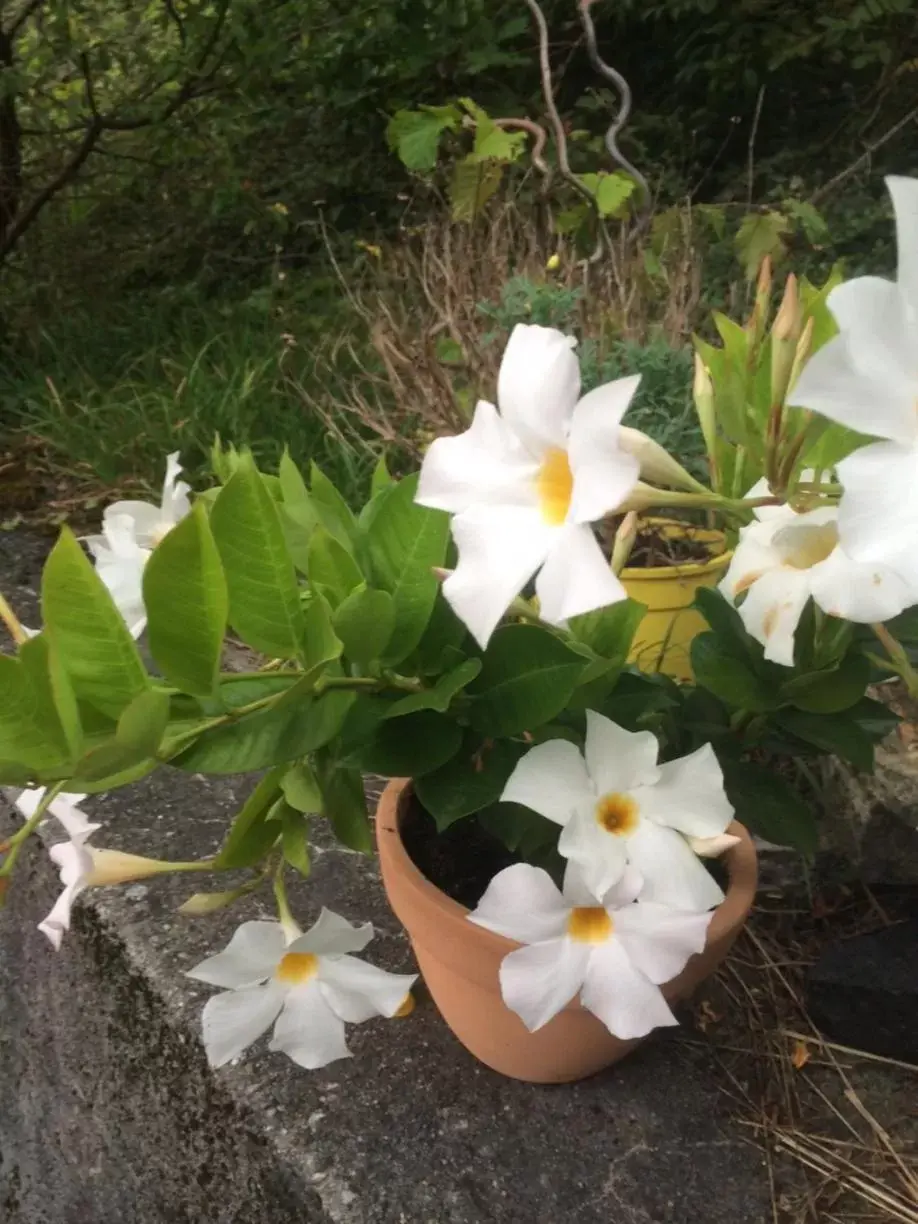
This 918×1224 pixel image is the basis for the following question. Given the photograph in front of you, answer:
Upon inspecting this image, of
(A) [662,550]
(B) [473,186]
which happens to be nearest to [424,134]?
(B) [473,186]

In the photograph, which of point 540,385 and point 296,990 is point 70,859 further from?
point 540,385

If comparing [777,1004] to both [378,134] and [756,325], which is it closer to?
[756,325]

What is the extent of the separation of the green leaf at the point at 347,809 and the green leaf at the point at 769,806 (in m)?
0.26

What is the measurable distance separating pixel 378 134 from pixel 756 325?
3415mm

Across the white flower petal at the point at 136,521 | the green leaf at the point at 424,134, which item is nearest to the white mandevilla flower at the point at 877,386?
the white flower petal at the point at 136,521

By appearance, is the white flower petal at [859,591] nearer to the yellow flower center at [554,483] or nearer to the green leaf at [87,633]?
the yellow flower center at [554,483]

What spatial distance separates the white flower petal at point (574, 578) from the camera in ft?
1.30

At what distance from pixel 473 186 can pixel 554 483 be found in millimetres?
1937

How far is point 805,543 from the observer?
492 mm

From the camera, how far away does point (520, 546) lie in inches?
17.1

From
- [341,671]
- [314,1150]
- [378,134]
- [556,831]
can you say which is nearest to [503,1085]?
[314,1150]

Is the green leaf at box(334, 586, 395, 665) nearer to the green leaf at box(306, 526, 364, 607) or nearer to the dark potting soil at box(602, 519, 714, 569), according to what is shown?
the green leaf at box(306, 526, 364, 607)

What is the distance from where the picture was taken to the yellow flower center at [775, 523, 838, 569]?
0.48 meters

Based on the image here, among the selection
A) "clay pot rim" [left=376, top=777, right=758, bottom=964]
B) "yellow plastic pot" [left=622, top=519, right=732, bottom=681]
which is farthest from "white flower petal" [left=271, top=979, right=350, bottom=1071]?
"yellow plastic pot" [left=622, top=519, right=732, bottom=681]
